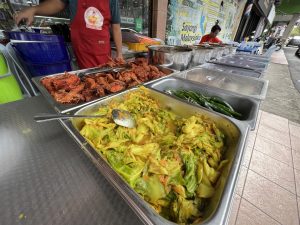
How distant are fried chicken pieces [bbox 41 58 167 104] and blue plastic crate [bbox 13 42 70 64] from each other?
0.77 metres

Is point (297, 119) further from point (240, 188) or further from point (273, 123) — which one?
point (240, 188)

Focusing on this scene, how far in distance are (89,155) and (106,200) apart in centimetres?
22

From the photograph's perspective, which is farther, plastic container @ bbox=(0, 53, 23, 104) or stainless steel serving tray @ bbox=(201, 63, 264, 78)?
stainless steel serving tray @ bbox=(201, 63, 264, 78)

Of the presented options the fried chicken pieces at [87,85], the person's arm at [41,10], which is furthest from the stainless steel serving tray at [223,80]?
the person's arm at [41,10]

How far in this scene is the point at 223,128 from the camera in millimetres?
1013

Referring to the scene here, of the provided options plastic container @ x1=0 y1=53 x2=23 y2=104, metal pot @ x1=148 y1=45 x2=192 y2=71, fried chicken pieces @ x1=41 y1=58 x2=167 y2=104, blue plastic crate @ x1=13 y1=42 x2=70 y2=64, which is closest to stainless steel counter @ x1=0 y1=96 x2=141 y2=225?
fried chicken pieces @ x1=41 y1=58 x2=167 y2=104

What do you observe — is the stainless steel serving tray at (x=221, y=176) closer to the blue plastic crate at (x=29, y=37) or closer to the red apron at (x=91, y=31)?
the red apron at (x=91, y=31)

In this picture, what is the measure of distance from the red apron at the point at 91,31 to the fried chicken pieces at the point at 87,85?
833 millimetres

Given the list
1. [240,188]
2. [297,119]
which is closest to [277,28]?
[297,119]

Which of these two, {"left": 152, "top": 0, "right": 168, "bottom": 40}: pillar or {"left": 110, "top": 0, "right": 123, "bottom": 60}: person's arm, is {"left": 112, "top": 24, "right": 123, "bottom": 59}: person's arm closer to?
{"left": 110, "top": 0, "right": 123, "bottom": 60}: person's arm

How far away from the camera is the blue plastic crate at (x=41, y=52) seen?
178 cm

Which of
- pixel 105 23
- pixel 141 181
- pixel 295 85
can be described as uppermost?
pixel 105 23

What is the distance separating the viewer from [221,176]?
719mm

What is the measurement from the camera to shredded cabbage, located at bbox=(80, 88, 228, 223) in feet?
2.14
